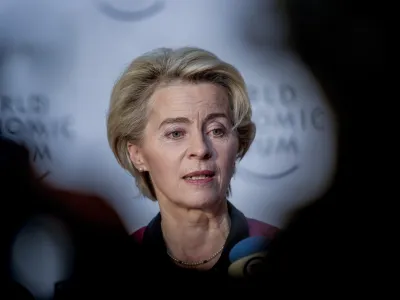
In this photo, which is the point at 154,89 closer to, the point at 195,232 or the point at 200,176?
the point at 200,176

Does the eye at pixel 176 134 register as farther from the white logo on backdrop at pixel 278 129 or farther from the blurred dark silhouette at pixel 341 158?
the blurred dark silhouette at pixel 341 158

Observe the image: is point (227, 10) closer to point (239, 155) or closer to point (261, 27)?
point (261, 27)

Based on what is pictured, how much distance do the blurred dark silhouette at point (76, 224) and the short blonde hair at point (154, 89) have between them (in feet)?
0.56

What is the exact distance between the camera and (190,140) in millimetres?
1948

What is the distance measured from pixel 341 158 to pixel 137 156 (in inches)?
26.3

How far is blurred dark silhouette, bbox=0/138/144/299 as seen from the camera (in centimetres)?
208

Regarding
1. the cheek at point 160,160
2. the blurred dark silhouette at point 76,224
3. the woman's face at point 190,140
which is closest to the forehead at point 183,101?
the woman's face at point 190,140

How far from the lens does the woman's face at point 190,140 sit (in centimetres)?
195

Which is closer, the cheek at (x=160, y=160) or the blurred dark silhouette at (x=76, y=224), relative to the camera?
the cheek at (x=160, y=160)

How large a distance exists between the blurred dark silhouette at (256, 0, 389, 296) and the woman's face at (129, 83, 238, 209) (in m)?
0.33

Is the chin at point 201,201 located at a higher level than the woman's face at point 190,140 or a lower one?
lower

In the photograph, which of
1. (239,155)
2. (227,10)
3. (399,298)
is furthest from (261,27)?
(399,298)

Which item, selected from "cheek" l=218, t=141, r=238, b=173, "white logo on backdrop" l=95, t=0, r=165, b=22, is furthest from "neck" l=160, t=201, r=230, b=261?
"white logo on backdrop" l=95, t=0, r=165, b=22

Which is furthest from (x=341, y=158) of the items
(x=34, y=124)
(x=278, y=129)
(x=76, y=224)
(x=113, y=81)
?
(x=34, y=124)
